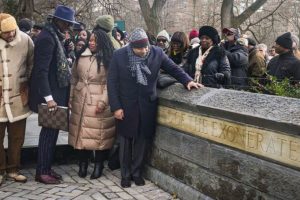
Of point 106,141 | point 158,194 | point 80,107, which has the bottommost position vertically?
point 158,194

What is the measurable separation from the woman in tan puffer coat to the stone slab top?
887 mm

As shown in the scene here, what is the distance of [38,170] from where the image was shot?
5758 mm

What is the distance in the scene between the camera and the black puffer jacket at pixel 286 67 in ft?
18.9

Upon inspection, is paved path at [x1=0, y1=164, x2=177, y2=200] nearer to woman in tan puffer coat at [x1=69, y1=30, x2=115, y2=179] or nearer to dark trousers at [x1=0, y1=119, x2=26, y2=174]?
dark trousers at [x1=0, y1=119, x2=26, y2=174]

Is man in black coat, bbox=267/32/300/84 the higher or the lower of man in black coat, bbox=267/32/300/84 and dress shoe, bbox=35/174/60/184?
the higher

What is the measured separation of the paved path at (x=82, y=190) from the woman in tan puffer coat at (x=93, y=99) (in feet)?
1.37

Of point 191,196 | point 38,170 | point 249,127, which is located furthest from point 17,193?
point 249,127

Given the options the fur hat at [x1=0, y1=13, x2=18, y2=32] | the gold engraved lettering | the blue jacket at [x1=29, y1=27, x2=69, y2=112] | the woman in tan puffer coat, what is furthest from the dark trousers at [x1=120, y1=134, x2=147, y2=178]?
the fur hat at [x1=0, y1=13, x2=18, y2=32]

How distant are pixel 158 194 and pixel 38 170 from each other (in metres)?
1.50

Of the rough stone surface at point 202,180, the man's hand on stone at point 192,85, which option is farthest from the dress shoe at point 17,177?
the man's hand on stone at point 192,85

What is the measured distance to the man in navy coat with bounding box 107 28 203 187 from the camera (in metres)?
5.37

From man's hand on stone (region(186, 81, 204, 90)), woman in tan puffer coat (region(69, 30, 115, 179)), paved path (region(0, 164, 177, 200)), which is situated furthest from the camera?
woman in tan puffer coat (region(69, 30, 115, 179))

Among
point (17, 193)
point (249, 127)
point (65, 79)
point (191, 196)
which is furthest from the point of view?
point (65, 79)

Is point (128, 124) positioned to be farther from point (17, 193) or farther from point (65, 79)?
point (17, 193)
